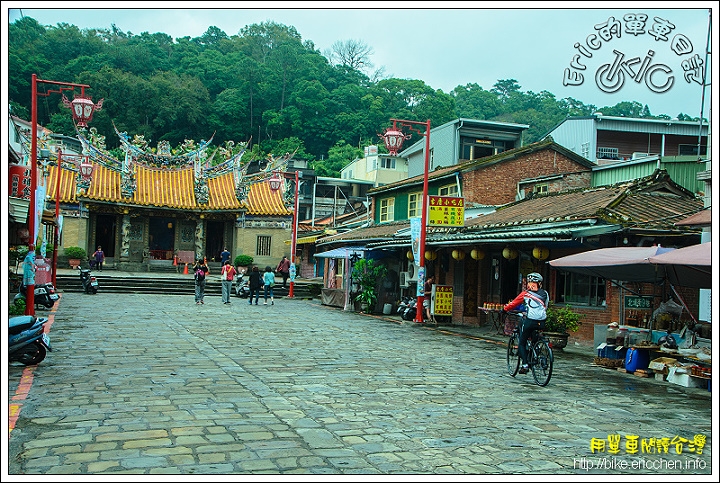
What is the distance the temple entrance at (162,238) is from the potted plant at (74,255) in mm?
4538

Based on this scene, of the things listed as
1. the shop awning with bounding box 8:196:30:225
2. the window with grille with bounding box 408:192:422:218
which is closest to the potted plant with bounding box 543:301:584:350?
the window with grille with bounding box 408:192:422:218

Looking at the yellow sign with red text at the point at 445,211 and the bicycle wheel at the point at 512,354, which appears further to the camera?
the yellow sign with red text at the point at 445,211

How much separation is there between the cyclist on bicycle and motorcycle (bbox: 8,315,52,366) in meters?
7.39

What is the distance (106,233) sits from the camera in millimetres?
37625

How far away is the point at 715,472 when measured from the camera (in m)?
5.07

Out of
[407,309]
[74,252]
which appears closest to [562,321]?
[407,309]

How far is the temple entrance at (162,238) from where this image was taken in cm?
3856

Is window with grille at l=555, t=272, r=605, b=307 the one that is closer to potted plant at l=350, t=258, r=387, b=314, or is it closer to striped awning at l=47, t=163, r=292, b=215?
potted plant at l=350, t=258, r=387, b=314

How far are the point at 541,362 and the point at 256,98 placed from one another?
5245 centimetres

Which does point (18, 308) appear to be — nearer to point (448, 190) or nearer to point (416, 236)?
point (416, 236)

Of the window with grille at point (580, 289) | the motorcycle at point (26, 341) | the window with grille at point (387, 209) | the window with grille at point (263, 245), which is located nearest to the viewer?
the motorcycle at point (26, 341)

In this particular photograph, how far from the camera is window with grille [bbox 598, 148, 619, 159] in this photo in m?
32.3

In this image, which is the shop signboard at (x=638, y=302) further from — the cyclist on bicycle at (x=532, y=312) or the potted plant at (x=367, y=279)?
the potted plant at (x=367, y=279)

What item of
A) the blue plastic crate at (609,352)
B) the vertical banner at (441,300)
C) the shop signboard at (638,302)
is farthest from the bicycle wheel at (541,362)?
the vertical banner at (441,300)
